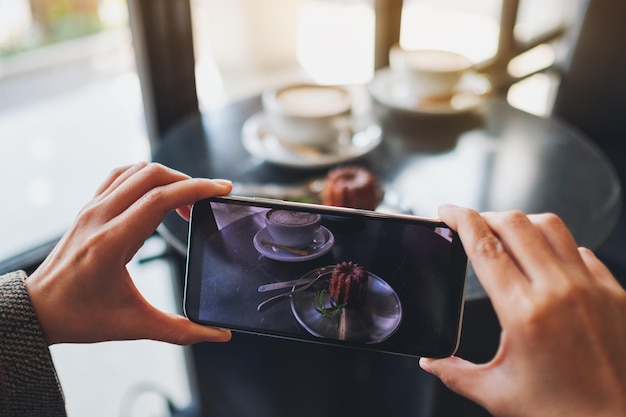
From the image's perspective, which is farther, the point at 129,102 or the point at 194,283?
the point at 129,102

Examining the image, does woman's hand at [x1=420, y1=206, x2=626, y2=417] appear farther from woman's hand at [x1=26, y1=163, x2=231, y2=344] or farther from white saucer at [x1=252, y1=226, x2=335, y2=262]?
woman's hand at [x1=26, y1=163, x2=231, y2=344]

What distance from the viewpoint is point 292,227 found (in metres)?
0.50

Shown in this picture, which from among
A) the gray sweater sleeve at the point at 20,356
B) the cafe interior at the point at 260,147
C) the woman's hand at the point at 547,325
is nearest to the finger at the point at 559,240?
the woman's hand at the point at 547,325

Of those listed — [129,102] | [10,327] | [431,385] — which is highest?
[10,327]

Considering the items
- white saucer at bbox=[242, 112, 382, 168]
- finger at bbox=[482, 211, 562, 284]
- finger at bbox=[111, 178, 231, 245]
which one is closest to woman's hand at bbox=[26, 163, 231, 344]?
finger at bbox=[111, 178, 231, 245]

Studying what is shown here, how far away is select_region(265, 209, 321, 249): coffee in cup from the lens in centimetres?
49

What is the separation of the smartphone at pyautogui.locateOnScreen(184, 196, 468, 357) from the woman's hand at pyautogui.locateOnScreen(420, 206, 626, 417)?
6 centimetres

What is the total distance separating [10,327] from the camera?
19.0 inches

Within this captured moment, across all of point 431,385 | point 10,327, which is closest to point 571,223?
Answer: point 431,385

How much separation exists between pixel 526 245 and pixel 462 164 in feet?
1.78

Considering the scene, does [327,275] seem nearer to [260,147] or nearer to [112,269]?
[112,269]

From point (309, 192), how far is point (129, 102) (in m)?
0.82

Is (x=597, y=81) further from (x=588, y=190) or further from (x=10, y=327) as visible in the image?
(x=10, y=327)

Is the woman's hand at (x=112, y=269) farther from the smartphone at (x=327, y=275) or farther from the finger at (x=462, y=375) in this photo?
the finger at (x=462, y=375)
